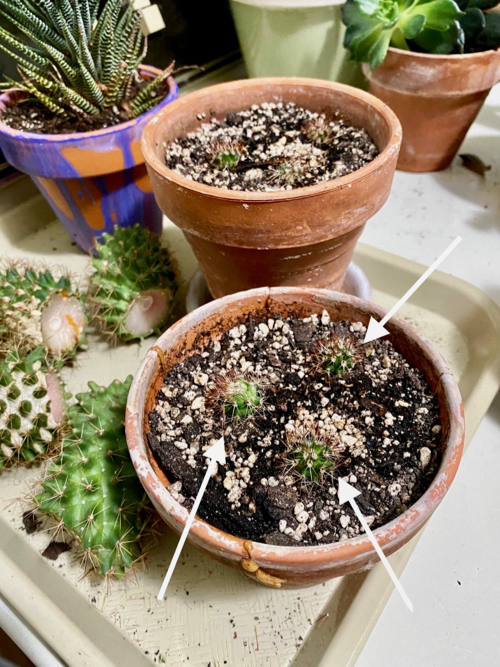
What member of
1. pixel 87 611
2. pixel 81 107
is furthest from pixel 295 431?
pixel 81 107

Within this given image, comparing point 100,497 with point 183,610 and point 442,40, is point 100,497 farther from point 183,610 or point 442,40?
point 442,40

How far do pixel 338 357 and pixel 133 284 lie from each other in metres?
0.39

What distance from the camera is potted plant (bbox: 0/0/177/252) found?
837mm

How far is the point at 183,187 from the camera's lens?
0.63 m

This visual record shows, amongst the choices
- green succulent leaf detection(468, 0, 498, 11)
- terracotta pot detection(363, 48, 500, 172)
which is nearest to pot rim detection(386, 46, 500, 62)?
terracotta pot detection(363, 48, 500, 172)

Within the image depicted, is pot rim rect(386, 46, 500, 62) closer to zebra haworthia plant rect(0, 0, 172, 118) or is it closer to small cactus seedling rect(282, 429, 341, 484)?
zebra haworthia plant rect(0, 0, 172, 118)

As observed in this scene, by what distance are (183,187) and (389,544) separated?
1.53 feet

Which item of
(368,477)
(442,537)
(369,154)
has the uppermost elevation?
(369,154)

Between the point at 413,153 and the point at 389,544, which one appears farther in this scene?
the point at 413,153

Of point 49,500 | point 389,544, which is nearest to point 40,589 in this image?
point 49,500

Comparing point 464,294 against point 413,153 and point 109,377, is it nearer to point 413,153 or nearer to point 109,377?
point 413,153

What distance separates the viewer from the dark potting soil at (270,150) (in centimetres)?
73

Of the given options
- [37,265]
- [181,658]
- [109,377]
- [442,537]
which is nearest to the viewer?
[181,658]

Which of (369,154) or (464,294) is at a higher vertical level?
(369,154)
